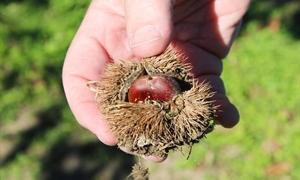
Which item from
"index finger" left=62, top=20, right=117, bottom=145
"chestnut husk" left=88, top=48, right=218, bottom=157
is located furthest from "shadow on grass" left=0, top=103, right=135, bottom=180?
"chestnut husk" left=88, top=48, right=218, bottom=157

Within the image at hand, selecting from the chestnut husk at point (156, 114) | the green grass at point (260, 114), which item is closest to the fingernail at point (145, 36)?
the chestnut husk at point (156, 114)

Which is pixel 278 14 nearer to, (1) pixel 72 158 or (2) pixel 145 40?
(1) pixel 72 158

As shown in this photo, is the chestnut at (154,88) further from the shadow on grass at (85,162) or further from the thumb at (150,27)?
the shadow on grass at (85,162)

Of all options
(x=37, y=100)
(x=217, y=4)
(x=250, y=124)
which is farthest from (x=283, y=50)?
(x=37, y=100)

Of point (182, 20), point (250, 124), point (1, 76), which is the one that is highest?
point (182, 20)

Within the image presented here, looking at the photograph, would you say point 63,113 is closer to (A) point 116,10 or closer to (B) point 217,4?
(A) point 116,10
